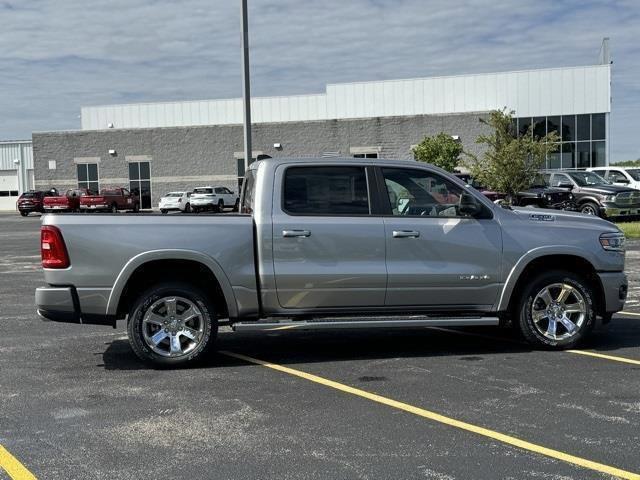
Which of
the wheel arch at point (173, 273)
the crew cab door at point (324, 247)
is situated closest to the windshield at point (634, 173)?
the crew cab door at point (324, 247)

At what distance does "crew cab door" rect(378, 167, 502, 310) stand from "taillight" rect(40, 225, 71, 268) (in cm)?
297

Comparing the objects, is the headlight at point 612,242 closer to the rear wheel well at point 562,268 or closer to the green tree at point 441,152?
the rear wheel well at point 562,268

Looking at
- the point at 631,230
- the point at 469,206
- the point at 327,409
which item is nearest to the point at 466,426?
the point at 327,409

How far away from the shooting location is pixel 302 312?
7062 mm

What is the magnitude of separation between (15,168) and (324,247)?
70.0 metres

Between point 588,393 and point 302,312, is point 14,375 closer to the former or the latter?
point 302,312

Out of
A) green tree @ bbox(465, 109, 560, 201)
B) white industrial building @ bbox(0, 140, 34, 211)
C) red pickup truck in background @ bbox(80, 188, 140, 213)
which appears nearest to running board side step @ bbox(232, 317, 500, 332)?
green tree @ bbox(465, 109, 560, 201)

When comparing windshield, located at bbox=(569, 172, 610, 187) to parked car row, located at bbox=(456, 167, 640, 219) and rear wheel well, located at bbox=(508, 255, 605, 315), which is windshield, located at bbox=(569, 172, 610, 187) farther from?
rear wheel well, located at bbox=(508, 255, 605, 315)

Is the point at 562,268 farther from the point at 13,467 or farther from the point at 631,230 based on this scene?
the point at 631,230

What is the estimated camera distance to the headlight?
294 inches

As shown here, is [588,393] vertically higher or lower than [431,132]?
lower

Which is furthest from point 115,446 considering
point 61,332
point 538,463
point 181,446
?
point 61,332

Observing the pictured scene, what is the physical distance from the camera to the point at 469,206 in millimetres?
7203

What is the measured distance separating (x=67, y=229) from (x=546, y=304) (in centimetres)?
469
